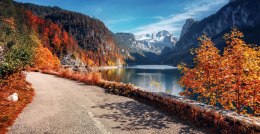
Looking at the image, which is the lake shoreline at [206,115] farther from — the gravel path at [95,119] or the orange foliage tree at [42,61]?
the orange foliage tree at [42,61]

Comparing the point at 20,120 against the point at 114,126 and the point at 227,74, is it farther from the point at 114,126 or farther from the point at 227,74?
the point at 227,74

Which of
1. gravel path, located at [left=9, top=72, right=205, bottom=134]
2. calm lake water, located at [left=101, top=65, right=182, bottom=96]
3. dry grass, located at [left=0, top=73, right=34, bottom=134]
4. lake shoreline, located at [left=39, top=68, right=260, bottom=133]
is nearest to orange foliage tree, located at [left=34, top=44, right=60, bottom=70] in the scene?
calm lake water, located at [left=101, top=65, right=182, bottom=96]

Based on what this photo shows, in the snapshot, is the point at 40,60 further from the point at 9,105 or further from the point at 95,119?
the point at 95,119

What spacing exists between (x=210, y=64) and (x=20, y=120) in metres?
11.5

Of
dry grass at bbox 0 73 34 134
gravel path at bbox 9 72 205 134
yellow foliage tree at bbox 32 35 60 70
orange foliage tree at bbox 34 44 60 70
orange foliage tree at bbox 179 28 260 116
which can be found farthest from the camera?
orange foliage tree at bbox 34 44 60 70

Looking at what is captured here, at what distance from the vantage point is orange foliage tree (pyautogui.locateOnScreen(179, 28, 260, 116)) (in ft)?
38.5

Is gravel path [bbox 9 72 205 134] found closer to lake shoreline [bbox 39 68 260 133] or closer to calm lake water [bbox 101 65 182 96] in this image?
lake shoreline [bbox 39 68 260 133]

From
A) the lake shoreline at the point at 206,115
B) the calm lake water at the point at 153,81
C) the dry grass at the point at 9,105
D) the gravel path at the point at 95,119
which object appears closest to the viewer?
the lake shoreline at the point at 206,115

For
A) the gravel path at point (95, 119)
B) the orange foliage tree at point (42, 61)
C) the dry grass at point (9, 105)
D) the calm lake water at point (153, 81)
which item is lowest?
the calm lake water at point (153, 81)

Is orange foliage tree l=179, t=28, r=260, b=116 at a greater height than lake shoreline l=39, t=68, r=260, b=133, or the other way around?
orange foliage tree l=179, t=28, r=260, b=116

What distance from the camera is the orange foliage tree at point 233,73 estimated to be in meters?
11.7

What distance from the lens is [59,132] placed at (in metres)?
7.18

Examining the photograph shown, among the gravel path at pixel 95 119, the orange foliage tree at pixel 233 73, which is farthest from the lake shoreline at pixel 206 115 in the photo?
the orange foliage tree at pixel 233 73

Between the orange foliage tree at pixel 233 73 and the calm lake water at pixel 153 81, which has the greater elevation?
the orange foliage tree at pixel 233 73
